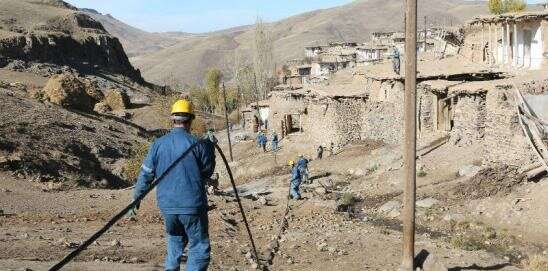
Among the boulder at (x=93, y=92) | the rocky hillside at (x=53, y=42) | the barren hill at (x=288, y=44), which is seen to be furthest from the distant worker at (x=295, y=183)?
the barren hill at (x=288, y=44)

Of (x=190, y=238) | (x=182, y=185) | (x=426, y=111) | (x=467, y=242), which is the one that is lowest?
(x=467, y=242)

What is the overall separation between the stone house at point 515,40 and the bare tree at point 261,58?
35090 mm

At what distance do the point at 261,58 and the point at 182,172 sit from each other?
58.2 m

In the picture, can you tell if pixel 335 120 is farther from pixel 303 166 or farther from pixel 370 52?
pixel 370 52

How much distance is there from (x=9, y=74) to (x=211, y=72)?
86.7 ft

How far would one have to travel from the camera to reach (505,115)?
635 inches

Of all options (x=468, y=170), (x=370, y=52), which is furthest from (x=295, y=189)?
(x=370, y=52)

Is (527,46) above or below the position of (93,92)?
above

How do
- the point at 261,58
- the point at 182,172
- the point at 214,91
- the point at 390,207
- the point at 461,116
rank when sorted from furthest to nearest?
the point at 214,91, the point at 261,58, the point at 461,116, the point at 390,207, the point at 182,172

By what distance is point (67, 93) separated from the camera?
4266 centimetres

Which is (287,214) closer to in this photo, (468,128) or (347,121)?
(468,128)

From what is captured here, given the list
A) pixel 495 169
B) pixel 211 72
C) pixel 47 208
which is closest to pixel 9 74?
pixel 211 72

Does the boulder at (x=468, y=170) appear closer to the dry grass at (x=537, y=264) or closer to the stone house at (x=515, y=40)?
the dry grass at (x=537, y=264)

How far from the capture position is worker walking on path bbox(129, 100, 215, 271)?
18.3ft
